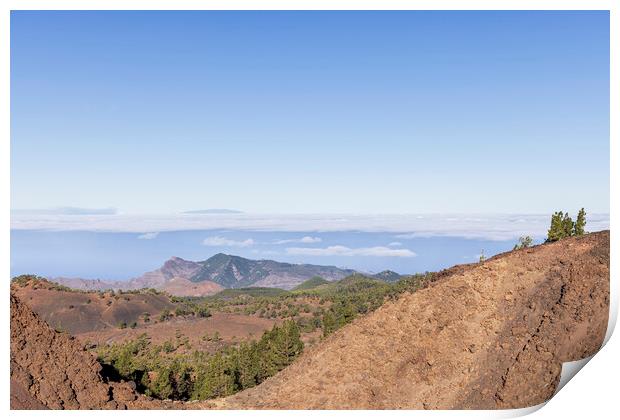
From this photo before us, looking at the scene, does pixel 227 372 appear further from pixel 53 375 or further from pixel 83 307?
pixel 83 307

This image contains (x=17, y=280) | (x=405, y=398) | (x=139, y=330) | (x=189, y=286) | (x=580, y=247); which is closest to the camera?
(x=405, y=398)

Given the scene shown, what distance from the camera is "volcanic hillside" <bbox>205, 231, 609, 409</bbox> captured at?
662 inches

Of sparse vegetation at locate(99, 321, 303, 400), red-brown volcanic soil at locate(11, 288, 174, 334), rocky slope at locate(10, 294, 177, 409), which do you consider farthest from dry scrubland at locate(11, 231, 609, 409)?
red-brown volcanic soil at locate(11, 288, 174, 334)

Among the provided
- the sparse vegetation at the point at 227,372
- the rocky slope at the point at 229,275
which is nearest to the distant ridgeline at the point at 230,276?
the rocky slope at the point at 229,275

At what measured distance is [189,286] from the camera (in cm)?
11306

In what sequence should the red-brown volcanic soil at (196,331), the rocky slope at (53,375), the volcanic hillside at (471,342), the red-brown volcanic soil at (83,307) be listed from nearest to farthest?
the rocky slope at (53,375) → the volcanic hillside at (471,342) → the red-brown volcanic soil at (196,331) → the red-brown volcanic soil at (83,307)

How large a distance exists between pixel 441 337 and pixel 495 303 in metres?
2.45

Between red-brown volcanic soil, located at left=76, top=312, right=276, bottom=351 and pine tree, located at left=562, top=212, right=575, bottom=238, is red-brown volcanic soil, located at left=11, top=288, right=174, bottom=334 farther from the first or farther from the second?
pine tree, located at left=562, top=212, right=575, bottom=238

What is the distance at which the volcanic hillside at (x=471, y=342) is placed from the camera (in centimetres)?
1681

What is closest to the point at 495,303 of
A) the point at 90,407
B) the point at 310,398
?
the point at 310,398

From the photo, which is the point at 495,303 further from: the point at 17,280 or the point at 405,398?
the point at 17,280

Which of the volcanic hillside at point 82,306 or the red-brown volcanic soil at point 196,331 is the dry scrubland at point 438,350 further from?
the volcanic hillside at point 82,306

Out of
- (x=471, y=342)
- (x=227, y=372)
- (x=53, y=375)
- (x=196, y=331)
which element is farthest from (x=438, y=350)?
(x=196, y=331)
